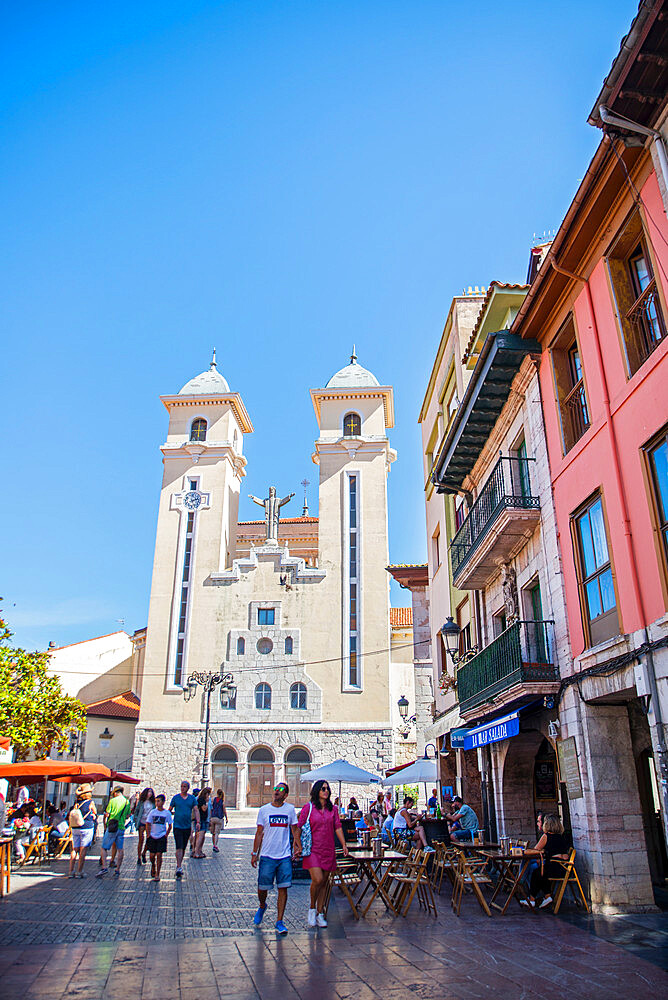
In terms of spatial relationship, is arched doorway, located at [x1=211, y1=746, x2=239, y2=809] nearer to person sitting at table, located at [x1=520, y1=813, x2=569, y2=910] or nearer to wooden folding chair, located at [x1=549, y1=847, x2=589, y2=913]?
person sitting at table, located at [x1=520, y1=813, x2=569, y2=910]

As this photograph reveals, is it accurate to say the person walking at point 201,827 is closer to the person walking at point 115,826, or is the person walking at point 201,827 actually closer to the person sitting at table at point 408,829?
the person walking at point 115,826

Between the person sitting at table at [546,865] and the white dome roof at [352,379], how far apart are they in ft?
134

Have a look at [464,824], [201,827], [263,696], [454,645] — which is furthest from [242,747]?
[464,824]

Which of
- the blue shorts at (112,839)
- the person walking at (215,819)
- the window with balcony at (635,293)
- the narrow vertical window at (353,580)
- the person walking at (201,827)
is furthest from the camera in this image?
the narrow vertical window at (353,580)

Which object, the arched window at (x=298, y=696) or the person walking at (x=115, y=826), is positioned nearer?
the person walking at (x=115, y=826)

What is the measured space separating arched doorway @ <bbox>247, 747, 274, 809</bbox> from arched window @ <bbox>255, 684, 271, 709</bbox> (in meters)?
2.27

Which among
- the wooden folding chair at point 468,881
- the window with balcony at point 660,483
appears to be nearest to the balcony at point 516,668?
the wooden folding chair at point 468,881

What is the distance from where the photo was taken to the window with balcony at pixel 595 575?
9.71 meters

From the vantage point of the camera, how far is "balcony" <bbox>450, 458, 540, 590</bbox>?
12578 mm

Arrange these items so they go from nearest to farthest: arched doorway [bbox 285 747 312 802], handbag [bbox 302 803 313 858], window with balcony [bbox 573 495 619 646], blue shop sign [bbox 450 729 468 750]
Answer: handbag [bbox 302 803 313 858] → window with balcony [bbox 573 495 619 646] → blue shop sign [bbox 450 729 468 750] → arched doorway [bbox 285 747 312 802]

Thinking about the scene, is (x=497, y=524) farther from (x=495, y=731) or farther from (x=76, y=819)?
(x=76, y=819)

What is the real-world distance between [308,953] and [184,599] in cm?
3807

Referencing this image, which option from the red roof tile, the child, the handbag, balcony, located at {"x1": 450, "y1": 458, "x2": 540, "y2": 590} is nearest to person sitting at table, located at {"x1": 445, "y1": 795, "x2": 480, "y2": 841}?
balcony, located at {"x1": 450, "y1": 458, "x2": 540, "y2": 590}

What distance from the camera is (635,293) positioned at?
9469mm
